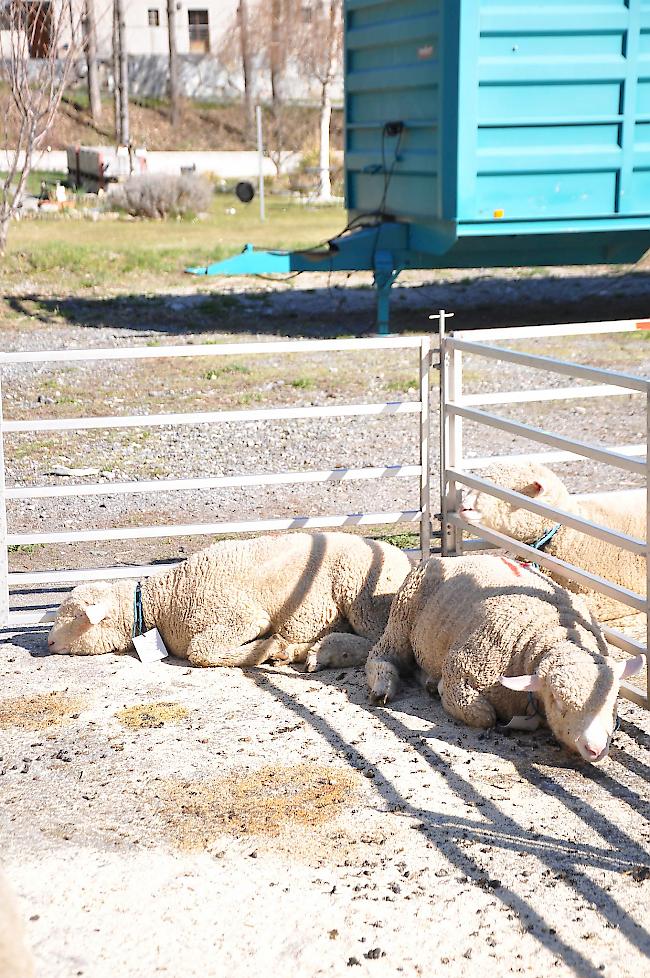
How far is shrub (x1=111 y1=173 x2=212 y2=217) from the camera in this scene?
24.0 meters

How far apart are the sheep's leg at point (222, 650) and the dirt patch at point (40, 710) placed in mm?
525

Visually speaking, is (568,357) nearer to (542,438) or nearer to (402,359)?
(402,359)

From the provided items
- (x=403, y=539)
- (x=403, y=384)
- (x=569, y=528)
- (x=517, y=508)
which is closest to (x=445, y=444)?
(x=517, y=508)

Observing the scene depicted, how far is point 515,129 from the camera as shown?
10492mm

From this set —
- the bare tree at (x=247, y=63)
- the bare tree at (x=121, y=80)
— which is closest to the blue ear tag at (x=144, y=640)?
the bare tree at (x=121, y=80)

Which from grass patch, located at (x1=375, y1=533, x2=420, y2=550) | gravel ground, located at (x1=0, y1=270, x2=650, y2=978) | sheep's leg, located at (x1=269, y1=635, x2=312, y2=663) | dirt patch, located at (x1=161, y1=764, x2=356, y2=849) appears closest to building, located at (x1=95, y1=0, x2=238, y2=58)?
grass patch, located at (x1=375, y1=533, x2=420, y2=550)

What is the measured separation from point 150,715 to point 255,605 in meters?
0.70

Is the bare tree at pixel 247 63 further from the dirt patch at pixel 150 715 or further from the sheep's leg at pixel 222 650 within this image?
the dirt patch at pixel 150 715

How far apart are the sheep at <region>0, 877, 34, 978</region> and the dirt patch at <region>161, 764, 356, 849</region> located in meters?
1.18

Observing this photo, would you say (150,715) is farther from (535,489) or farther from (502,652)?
(535,489)

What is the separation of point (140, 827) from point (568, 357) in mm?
8811

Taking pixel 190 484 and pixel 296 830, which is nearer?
pixel 296 830

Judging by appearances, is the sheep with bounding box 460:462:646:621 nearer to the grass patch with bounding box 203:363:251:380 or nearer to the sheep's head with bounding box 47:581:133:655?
the sheep's head with bounding box 47:581:133:655

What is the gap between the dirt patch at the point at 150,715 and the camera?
13.8ft
